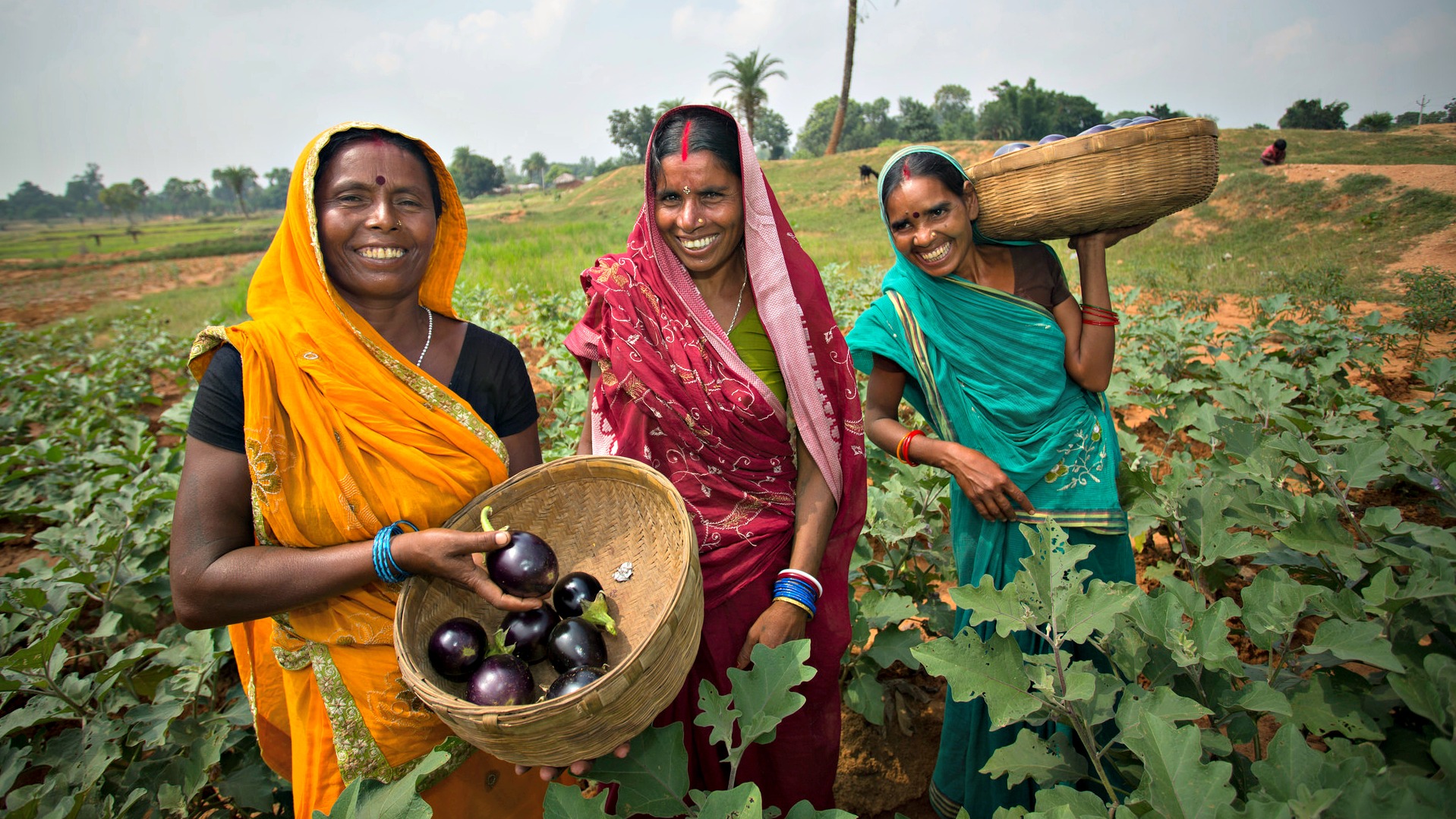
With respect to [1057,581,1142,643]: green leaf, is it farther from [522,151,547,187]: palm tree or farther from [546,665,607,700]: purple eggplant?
[522,151,547,187]: palm tree

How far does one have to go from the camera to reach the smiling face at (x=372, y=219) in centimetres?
165

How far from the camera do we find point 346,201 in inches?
65.0

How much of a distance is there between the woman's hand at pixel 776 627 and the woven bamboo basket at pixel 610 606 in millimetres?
300

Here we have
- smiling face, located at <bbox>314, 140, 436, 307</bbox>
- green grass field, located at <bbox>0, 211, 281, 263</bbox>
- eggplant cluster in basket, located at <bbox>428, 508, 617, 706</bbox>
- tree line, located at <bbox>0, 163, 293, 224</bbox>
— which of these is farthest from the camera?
tree line, located at <bbox>0, 163, 293, 224</bbox>

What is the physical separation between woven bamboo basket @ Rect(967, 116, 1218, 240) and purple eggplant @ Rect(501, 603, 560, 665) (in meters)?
1.77

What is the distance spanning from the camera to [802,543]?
74.3 inches

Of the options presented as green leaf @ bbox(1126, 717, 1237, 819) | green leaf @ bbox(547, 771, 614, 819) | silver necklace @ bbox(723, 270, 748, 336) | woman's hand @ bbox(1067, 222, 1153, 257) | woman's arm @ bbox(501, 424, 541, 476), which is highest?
woman's hand @ bbox(1067, 222, 1153, 257)

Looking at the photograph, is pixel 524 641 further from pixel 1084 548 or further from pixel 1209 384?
pixel 1209 384

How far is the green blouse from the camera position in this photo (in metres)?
1.94

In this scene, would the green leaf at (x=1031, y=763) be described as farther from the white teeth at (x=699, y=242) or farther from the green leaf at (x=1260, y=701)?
the white teeth at (x=699, y=242)

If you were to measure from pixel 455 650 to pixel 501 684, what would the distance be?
149 mm

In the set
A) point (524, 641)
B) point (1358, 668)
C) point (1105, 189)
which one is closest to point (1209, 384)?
point (1358, 668)

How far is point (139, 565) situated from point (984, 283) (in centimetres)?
382

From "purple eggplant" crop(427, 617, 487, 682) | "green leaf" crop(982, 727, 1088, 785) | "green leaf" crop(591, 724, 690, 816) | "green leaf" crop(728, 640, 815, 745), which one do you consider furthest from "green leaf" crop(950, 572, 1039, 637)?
"purple eggplant" crop(427, 617, 487, 682)
